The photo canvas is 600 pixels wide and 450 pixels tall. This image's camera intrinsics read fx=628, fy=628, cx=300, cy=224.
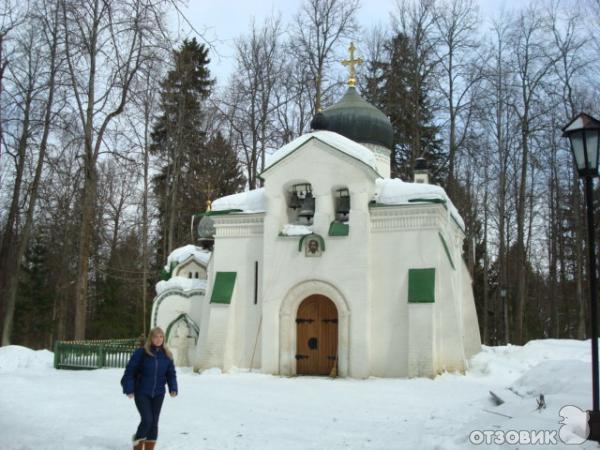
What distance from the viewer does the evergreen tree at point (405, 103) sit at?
97.8ft

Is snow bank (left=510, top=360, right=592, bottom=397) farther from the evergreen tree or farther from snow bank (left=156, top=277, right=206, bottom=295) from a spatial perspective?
the evergreen tree

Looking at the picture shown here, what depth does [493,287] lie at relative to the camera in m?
34.9

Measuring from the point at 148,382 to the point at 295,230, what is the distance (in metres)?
10.3

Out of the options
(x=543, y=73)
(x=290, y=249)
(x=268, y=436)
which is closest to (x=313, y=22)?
(x=543, y=73)

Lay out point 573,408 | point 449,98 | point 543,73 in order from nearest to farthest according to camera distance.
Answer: point 573,408 → point 543,73 → point 449,98

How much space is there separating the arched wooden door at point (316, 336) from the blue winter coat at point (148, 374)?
9758 millimetres

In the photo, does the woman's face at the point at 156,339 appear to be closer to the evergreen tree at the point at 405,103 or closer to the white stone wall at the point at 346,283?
the white stone wall at the point at 346,283

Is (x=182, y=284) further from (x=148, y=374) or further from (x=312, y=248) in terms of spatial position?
(x=148, y=374)

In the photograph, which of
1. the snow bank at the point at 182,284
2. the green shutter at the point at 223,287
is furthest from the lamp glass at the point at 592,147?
the snow bank at the point at 182,284

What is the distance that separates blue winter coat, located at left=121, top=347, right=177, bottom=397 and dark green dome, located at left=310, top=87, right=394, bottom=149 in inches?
567

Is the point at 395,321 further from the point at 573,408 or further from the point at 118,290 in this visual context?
the point at 118,290

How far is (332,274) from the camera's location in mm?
16438

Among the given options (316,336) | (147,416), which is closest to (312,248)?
(316,336)

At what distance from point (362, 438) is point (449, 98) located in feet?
74.7
